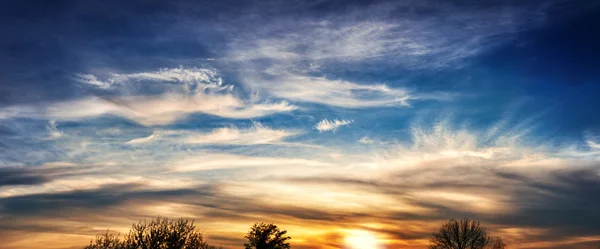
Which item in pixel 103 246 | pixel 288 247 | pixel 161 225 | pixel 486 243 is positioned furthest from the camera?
pixel 486 243

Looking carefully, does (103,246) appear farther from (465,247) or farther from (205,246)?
(465,247)

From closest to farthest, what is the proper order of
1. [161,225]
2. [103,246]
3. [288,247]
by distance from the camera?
[288,247] < [161,225] < [103,246]

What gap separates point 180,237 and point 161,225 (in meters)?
4.86

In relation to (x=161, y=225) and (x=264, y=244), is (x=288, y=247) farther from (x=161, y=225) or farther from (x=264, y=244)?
(x=161, y=225)

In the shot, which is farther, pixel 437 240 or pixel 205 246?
pixel 437 240

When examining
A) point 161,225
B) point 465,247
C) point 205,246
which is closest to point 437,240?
point 465,247

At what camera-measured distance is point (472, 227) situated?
10906 centimetres

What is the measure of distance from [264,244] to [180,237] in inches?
657

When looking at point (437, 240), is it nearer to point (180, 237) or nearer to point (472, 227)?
point (472, 227)

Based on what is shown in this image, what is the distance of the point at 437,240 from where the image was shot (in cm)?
11119

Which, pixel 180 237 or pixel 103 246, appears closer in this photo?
pixel 180 237

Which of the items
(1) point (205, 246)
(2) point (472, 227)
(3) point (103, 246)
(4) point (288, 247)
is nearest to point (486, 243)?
(2) point (472, 227)

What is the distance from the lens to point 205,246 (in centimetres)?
9231

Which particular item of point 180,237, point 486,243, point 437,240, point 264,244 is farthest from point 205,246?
point 486,243
